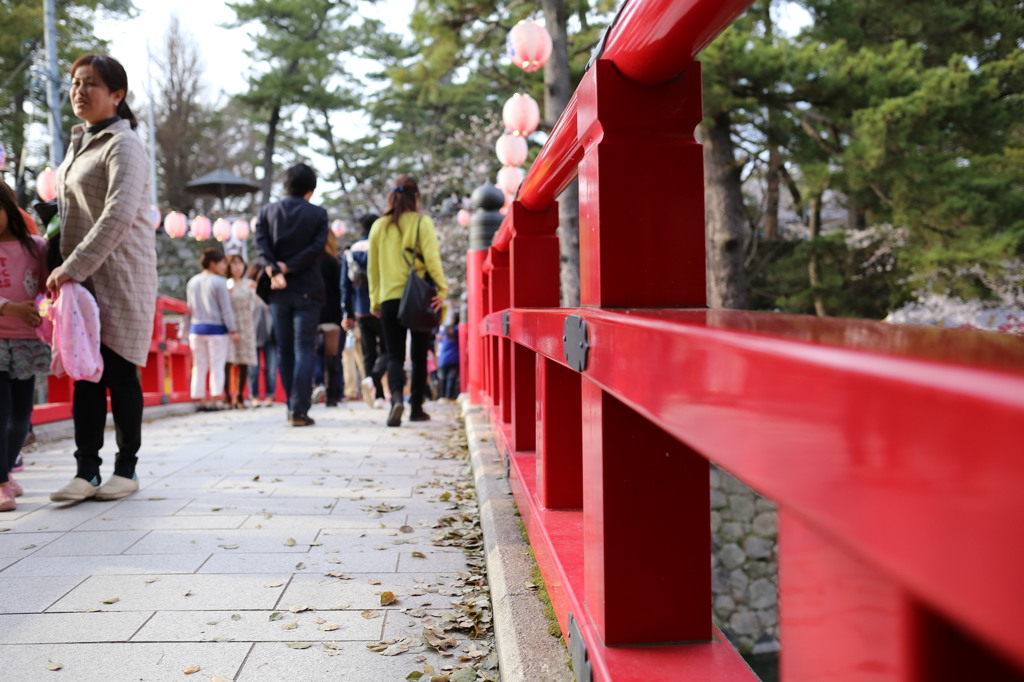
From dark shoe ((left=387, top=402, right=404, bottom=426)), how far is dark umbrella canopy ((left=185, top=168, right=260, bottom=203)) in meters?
15.9

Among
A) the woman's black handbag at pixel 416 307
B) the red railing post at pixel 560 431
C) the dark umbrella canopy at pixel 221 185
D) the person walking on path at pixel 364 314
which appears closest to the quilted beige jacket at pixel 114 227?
the red railing post at pixel 560 431

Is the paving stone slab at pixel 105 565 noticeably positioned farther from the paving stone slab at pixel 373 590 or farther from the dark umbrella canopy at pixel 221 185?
the dark umbrella canopy at pixel 221 185

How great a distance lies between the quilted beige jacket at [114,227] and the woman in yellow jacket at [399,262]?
276 cm

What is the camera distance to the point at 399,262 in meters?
6.38

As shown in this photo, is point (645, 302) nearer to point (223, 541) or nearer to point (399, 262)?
point (223, 541)

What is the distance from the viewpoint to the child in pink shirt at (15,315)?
3557 millimetres

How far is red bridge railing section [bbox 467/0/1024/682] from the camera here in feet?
1.33

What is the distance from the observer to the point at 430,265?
250 inches

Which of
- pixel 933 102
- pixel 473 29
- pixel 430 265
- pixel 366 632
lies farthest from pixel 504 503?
pixel 473 29

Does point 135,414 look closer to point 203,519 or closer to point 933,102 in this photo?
point 203,519

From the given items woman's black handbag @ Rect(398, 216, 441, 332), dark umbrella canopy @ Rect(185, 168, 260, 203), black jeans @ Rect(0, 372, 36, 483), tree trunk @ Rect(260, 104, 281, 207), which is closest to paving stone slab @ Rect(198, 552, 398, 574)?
black jeans @ Rect(0, 372, 36, 483)

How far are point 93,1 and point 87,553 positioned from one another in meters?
21.8

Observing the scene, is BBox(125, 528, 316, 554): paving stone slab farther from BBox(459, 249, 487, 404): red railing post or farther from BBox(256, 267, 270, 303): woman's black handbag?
BBox(459, 249, 487, 404): red railing post

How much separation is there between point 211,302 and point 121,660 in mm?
6971
